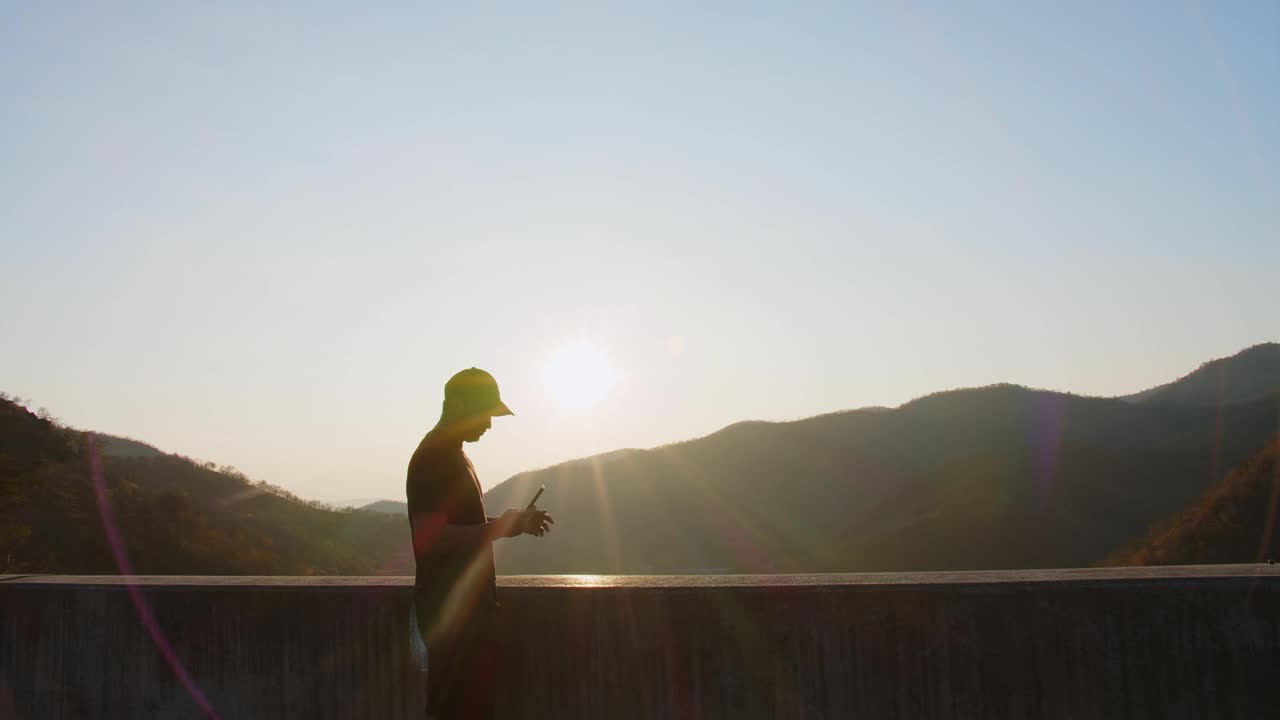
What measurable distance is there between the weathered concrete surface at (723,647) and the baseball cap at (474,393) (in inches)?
42.1

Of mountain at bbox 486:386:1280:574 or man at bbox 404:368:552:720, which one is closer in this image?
man at bbox 404:368:552:720

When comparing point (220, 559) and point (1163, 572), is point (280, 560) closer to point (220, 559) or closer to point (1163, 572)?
point (220, 559)

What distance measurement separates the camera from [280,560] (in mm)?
33406

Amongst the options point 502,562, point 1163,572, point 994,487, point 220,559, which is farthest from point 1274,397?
point 1163,572

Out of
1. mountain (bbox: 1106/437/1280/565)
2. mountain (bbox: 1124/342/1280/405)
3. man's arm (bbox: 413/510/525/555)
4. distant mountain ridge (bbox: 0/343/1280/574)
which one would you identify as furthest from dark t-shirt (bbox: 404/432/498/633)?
mountain (bbox: 1124/342/1280/405)

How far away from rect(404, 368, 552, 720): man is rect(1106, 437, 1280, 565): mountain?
26.9 m

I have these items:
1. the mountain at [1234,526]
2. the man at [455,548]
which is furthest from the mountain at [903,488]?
the man at [455,548]

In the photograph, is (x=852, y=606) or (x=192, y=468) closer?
(x=852, y=606)

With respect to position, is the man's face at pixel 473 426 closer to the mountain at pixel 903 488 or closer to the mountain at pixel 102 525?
the mountain at pixel 102 525

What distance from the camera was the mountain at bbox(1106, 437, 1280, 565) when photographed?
92.0 feet

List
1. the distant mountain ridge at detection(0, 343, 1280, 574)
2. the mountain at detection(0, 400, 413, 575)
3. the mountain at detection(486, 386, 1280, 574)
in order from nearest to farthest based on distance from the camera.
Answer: the mountain at detection(0, 400, 413, 575) < the distant mountain ridge at detection(0, 343, 1280, 574) < the mountain at detection(486, 386, 1280, 574)

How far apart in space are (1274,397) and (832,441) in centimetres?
3740

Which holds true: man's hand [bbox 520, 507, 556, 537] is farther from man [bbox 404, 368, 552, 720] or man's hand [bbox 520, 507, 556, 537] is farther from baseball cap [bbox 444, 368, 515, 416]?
baseball cap [bbox 444, 368, 515, 416]

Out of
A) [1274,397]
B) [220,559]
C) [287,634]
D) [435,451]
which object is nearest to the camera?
[435,451]
